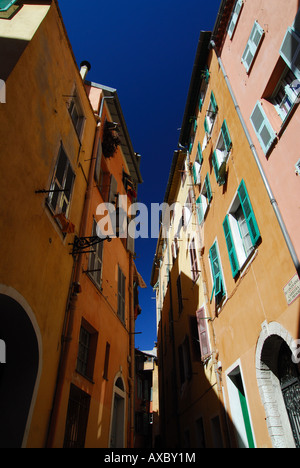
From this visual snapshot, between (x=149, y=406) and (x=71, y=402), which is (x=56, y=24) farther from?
(x=149, y=406)

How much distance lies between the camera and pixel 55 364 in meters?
5.78

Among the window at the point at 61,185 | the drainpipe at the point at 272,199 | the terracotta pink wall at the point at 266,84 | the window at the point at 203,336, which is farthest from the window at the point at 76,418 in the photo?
A: the terracotta pink wall at the point at 266,84

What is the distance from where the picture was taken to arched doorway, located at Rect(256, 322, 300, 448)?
5348mm

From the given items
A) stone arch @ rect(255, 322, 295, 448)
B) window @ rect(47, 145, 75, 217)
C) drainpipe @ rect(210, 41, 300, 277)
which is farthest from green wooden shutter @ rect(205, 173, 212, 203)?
stone arch @ rect(255, 322, 295, 448)

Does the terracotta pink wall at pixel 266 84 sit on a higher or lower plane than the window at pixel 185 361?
higher

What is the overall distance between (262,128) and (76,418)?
752cm

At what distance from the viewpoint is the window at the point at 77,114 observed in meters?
9.01

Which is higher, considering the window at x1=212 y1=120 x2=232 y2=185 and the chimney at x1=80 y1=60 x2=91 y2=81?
the chimney at x1=80 y1=60 x2=91 y2=81

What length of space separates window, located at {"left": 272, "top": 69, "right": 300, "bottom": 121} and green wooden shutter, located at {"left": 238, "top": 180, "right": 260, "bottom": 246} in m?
1.83

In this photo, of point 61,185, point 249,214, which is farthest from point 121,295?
point 249,214

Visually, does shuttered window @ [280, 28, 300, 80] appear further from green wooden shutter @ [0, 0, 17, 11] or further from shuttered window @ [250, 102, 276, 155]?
green wooden shutter @ [0, 0, 17, 11]

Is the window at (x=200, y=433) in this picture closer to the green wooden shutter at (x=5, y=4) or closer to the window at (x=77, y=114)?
the window at (x=77, y=114)

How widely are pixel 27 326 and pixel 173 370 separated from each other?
11.0m

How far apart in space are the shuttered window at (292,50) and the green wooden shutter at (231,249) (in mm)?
3965
